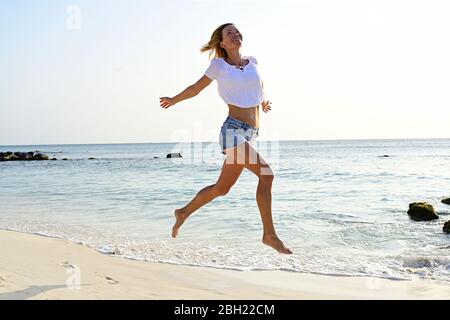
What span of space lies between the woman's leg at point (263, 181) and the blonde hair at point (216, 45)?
94 centimetres

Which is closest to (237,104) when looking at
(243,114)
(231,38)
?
(243,114)

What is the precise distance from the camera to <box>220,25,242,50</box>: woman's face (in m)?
4.79

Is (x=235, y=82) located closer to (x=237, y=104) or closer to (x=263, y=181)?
(x=237, y=104)

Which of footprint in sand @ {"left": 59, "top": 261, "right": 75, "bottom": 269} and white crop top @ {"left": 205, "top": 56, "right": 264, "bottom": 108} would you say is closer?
white crop top @ {"left": 205, "top": 56, "right": 264, "bottom": 108}

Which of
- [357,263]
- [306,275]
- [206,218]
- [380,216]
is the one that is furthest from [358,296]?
[380,216]

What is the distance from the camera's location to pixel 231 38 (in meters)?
4.78

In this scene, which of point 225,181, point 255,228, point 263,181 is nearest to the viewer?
point 263,181

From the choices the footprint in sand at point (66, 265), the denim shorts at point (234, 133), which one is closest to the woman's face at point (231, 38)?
the denim shorts at point (234, 133)

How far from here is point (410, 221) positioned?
1111 cm

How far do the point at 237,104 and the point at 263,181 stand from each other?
743 millimetres

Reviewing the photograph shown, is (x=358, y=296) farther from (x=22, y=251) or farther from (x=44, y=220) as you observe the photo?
(x=44, y=220)

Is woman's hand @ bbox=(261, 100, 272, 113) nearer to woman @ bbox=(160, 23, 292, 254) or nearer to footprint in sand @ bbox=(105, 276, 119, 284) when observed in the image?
woman @ bbox=(160, 23, 292, 254)

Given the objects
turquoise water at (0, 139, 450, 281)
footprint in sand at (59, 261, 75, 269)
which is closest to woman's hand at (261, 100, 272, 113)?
turquoise water at (0, 139, 450, 281)

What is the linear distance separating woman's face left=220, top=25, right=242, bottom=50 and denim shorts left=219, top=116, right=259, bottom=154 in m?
0.67
